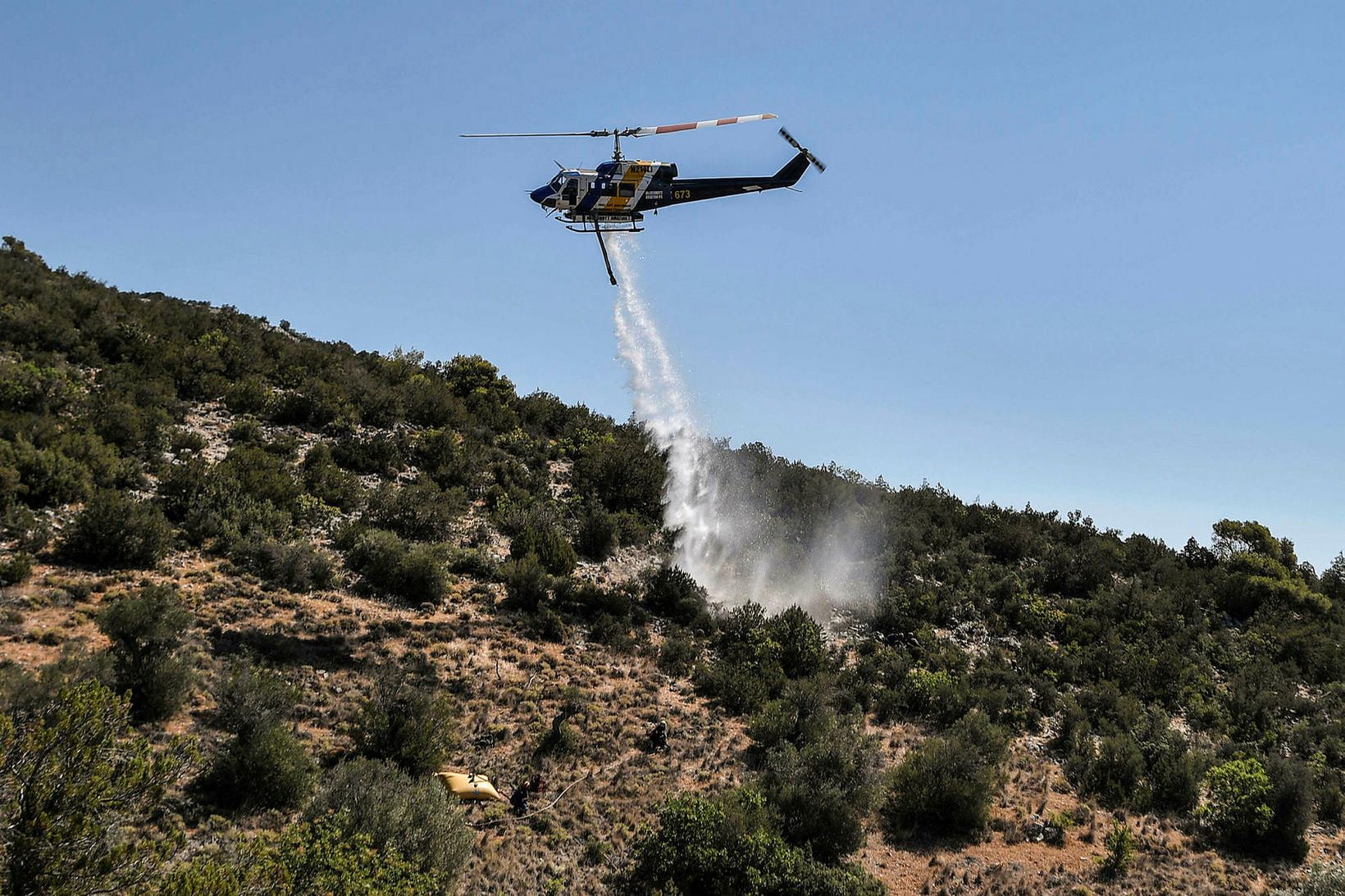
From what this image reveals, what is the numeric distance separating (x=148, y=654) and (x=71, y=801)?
29.2 ft

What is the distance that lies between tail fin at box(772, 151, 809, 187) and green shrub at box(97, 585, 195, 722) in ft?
82.9

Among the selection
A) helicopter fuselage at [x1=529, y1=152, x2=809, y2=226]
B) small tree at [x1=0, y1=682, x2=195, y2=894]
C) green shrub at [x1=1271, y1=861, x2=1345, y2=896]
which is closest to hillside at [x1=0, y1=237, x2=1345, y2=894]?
small tree at [x1=0, y1=682, x2=195, y2=894]

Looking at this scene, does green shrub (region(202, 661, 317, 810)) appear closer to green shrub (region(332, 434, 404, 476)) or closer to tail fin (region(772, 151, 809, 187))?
green shrub (region(332, 434, 404, 476))

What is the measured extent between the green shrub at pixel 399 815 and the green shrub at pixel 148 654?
3956 millimetres

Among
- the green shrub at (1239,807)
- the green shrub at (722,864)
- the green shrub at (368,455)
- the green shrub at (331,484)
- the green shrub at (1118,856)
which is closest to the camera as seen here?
the green shrub at (722,864)

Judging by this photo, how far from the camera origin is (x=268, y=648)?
20828 millimetres

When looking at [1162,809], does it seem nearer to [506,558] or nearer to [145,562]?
[506,558]

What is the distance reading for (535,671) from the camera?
2345cm

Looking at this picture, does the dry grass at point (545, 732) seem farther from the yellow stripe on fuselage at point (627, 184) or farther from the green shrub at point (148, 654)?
the yellow stripe on fuselage at point (627, 184)

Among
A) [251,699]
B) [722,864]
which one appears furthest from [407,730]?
[722,864]

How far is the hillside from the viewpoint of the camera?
14.9 metres

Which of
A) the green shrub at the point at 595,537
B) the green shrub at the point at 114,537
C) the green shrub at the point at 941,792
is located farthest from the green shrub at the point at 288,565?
the green shrub at the point at 941,792

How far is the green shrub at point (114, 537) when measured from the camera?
22.2 metres

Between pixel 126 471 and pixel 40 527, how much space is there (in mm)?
4010
